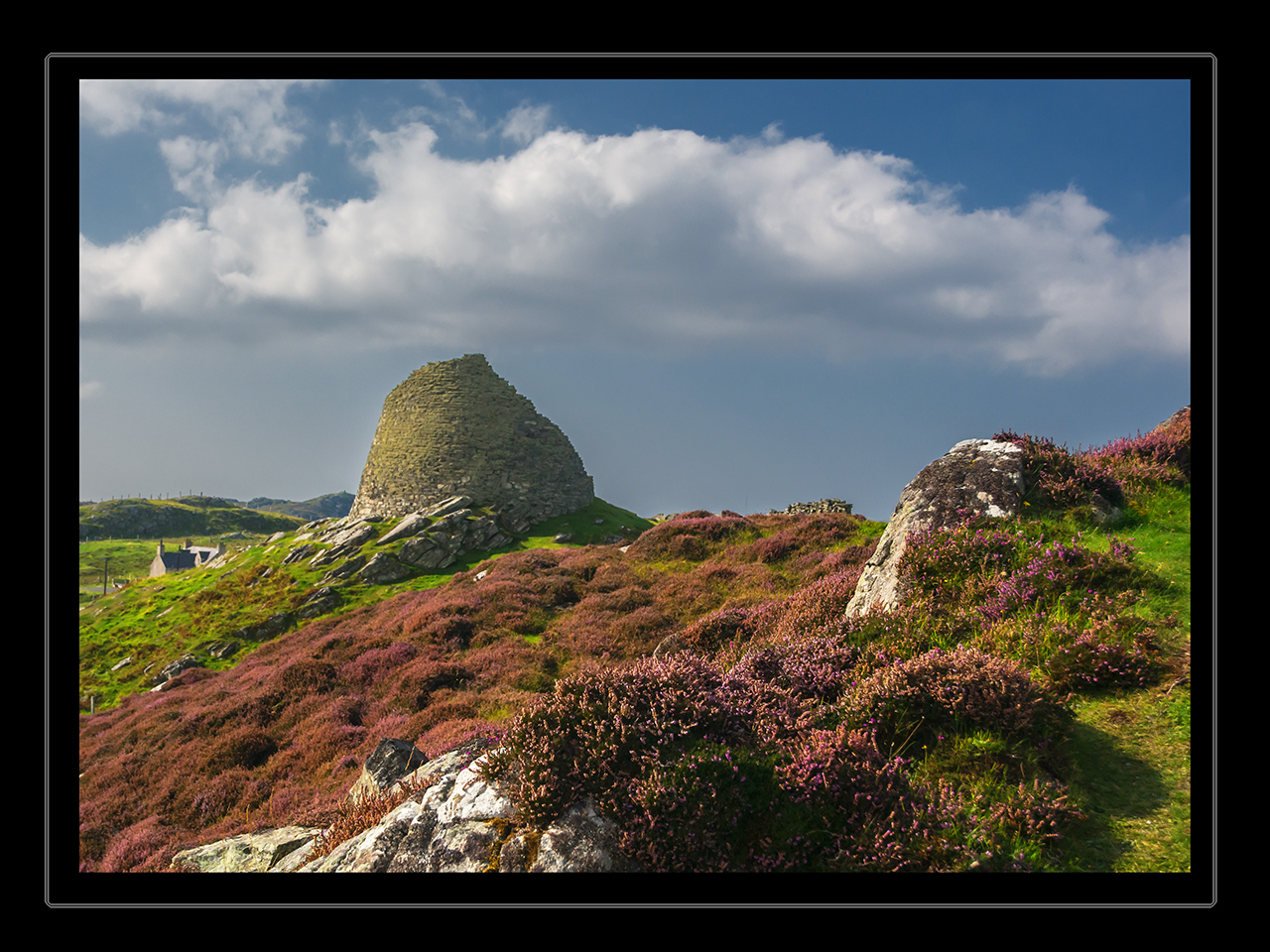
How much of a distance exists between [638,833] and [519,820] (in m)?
0.88

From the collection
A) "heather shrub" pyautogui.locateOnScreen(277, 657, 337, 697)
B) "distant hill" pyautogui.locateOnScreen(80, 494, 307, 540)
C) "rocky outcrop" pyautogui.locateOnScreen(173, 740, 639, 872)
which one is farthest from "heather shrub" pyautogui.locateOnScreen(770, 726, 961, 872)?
"distant hill" pyautogui.locateOnScreen(80, 494, 307, 540)

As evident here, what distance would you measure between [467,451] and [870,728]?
A: 1702 inches

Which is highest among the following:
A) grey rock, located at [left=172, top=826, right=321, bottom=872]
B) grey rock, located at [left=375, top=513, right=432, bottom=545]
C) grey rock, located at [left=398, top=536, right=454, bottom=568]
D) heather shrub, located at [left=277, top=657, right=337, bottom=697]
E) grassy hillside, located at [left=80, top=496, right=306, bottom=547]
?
grey rock, located at [left=375, top=513, right=432, bottom=545]

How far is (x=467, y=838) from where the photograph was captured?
4219 mm

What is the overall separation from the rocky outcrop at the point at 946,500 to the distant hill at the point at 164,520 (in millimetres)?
→ 179755

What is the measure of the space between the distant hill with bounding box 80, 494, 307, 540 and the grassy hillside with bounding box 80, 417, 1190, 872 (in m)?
171

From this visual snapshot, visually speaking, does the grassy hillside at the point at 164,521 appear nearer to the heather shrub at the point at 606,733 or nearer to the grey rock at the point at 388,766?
the grey rock at the point at 388,766

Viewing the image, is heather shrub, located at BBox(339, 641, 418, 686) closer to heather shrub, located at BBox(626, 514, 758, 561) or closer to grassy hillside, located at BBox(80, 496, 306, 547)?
heather shrub, located at BBox(626, 514, 758, 561)

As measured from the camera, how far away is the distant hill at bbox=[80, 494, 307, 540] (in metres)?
150

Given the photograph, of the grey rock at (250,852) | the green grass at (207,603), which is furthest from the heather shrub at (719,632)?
the green grass at (207,603)

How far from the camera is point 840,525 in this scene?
21.2 metres

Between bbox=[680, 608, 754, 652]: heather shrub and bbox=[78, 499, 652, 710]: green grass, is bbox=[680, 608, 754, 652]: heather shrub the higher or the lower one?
the higher one

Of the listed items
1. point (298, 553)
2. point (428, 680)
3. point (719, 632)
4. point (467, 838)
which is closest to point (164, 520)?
point (298, 553)
